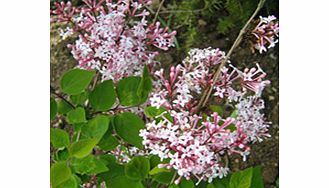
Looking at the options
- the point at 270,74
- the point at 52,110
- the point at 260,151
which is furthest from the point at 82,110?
the point at 270,74

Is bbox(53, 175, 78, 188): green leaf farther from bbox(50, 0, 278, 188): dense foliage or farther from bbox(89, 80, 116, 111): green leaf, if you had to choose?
bbox(89, 80, 116, 111): green leaf

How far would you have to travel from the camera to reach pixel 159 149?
0.69 meters

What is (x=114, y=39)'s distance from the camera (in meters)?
0.81

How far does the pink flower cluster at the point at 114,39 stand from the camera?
803 millimetres

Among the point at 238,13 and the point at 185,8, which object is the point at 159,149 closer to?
the point at 238,13

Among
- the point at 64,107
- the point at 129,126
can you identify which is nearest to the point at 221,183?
the point at 129,126

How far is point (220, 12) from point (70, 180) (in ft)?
4.34

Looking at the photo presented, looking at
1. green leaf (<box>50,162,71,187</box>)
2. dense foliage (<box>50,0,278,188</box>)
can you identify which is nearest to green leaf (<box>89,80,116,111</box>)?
dense foliage (<box>50,0,278,188</box>)

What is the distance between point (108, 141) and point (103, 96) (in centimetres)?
6

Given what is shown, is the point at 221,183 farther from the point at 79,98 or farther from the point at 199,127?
the point at 79,98

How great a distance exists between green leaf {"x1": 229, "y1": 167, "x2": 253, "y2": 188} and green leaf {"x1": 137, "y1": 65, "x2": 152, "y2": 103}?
16 cm

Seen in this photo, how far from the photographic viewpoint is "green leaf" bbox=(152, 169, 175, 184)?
0.74m

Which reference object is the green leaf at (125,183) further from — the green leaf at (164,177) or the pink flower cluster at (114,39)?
the pink flower cluster at (114,39)

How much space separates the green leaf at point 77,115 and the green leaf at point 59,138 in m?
0.03
